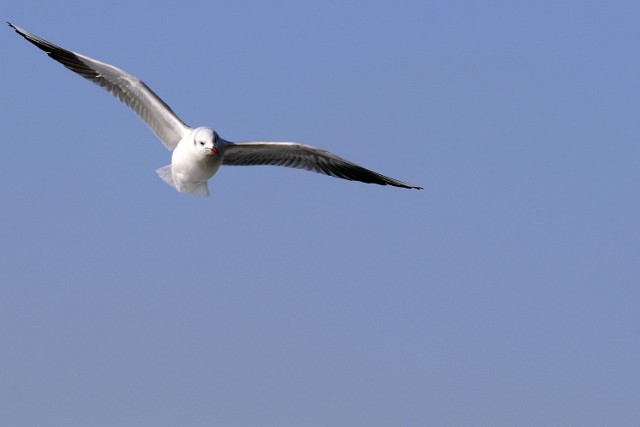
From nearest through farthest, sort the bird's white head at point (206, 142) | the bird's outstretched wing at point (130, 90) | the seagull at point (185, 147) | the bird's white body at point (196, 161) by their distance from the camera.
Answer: the bird's white head at point (206, 142)
the bird's white body at point (196, 161)
the seagull at point (185, 147)
the bird's outstretched wing at point (130, 90)

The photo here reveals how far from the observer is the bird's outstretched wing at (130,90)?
51.0ft

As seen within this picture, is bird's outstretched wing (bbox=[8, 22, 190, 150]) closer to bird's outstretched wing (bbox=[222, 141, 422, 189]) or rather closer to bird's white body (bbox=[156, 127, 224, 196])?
bird's white body (bbox=[156, 127, 224, 196])

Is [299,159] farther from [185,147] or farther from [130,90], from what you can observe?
[130,90]

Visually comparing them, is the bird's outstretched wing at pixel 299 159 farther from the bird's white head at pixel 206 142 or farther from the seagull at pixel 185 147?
the bird's white head at pixel 206 142

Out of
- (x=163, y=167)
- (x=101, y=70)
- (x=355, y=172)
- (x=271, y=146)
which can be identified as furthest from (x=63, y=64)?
(x=355, y=172)

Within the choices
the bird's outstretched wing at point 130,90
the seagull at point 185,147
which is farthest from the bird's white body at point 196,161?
A: the bird's outstretched wing at point 130,90

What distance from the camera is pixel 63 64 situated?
52.5 ft

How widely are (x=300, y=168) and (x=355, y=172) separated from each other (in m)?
0.94

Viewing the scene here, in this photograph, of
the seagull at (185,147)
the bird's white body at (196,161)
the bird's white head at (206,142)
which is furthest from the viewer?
the seagull at (185,147)

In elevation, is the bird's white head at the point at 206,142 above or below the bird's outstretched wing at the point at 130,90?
below

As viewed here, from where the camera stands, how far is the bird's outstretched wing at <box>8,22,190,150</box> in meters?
15.5

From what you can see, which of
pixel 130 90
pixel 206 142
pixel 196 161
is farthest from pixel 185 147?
pixel 130 90

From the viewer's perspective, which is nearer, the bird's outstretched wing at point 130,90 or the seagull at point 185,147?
the seagull at point 185,147

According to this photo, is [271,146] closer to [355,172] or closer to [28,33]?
[355,172]
